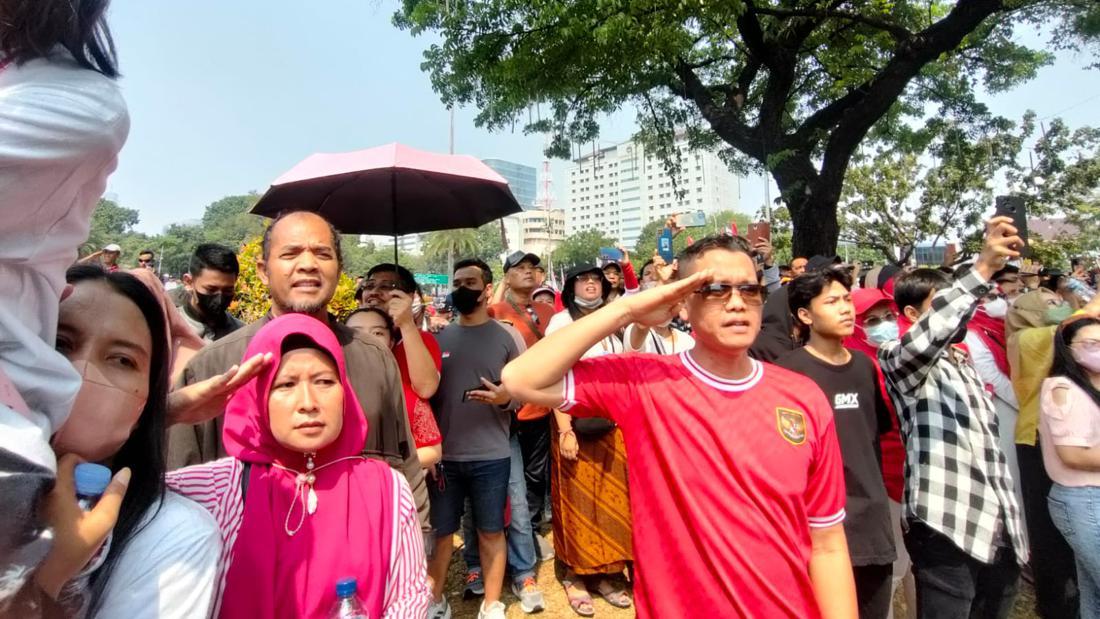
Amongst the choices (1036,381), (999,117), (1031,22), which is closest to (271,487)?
(1036,381)

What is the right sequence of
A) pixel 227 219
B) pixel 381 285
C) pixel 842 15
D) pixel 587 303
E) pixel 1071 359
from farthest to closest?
1. pixel 227 219
2. pixel 842 15
3. pixel 587 303
4. pixel 381 285
5. pixel 1071 359

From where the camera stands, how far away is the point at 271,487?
1566 mm

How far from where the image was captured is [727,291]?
1742 mm

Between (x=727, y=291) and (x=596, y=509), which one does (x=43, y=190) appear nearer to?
(x=727, y=291)

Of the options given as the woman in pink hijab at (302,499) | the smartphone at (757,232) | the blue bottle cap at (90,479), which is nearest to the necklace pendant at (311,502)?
the woman in pink hijab at (302,499)

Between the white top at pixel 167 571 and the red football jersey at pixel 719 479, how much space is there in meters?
0.95

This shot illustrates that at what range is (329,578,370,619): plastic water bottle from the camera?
4.75 feet

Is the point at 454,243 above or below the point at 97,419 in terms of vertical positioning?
above

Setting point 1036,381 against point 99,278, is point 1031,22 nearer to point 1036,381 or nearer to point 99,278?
point 1036,381

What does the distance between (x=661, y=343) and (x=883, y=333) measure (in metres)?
1.27

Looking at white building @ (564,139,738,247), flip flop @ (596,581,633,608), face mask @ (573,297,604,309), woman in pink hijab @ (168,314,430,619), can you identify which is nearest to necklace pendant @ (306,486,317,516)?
woman in pink hijab @ (168,314,430,619)

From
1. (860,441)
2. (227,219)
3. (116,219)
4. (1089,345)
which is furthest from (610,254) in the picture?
(227,219)

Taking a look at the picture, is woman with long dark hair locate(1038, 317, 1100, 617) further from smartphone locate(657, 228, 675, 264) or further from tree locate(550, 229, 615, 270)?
tree locate(550, 229, 615, 270)

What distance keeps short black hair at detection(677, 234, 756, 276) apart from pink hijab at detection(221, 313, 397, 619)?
45.4 inches
